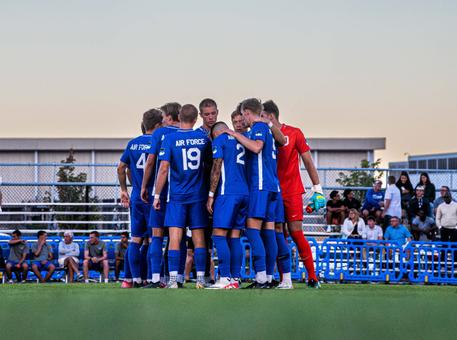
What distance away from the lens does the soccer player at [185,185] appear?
35.3 ft

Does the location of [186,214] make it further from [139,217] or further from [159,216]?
[139,217]

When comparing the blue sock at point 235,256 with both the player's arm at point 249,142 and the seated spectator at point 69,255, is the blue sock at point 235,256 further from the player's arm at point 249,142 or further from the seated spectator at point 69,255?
the seated spectator at point 69,255

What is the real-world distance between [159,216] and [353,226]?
13.2 meters

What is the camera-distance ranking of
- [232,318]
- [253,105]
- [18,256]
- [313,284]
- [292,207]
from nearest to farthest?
[232,318]
[253,105]
[292,207]
[313,284]
[18,256]

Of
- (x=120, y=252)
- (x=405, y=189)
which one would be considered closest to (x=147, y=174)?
(x=120, y=252)

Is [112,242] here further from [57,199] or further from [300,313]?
[300,313]

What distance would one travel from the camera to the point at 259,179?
1073 cm

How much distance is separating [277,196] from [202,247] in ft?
3.11

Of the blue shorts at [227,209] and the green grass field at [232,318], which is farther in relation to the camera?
the blue shorts at [227,209]

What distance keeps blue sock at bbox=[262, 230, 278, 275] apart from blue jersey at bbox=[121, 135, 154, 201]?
1.57m

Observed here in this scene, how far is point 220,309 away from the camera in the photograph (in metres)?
6.80

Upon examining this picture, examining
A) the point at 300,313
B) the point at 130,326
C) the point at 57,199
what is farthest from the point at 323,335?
the point at 57,199

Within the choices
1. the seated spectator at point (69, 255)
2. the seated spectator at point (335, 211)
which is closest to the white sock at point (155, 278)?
the seated spectator at point (69, 255)

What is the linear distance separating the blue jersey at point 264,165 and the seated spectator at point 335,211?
15186 mm
